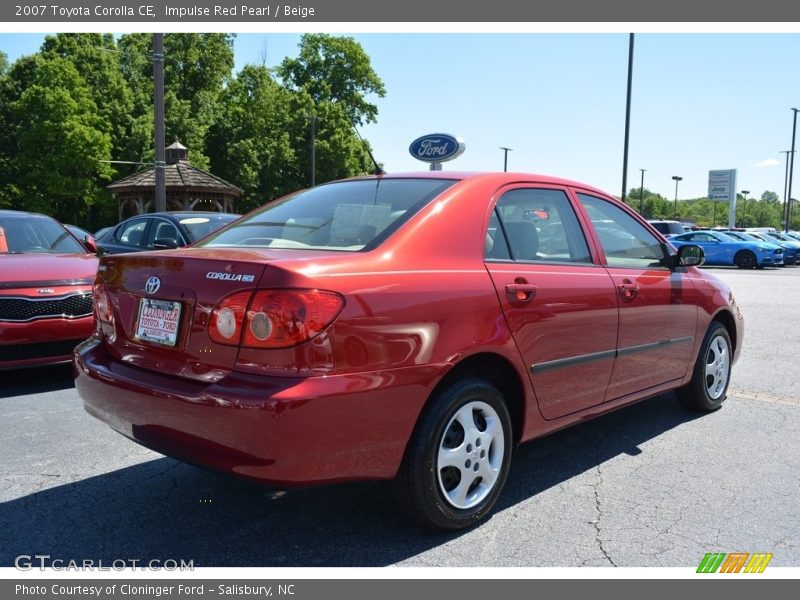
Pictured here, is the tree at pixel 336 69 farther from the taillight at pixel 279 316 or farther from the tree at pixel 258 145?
the taillight at pixel 279 316

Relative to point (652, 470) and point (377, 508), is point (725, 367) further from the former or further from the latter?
point (377, 508)

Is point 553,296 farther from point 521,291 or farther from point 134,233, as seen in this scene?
point 134,233

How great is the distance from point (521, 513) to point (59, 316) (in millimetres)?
4064

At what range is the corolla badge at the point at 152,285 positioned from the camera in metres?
2.89

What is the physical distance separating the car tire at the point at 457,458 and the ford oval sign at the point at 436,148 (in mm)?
12364

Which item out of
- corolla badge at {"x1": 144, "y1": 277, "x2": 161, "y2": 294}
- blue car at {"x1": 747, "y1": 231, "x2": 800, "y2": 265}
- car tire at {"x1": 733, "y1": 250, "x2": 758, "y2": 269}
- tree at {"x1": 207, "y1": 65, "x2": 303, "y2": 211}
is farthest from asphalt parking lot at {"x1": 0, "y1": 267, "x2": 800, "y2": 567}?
tree at {"x1": 207, "y1": 65, "x2": 303, "y2": 211}

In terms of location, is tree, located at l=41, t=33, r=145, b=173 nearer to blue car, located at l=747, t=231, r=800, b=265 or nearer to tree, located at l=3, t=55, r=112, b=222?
tree, located at l=3, t=55, r=112, b=222

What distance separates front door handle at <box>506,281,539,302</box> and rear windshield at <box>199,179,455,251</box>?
557 mm

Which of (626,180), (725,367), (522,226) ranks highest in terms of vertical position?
(626,180)

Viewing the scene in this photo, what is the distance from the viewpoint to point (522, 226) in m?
3.53

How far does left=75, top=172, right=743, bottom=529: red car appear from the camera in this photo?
2506 mm

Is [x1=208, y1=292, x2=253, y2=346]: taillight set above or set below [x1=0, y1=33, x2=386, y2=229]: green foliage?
below

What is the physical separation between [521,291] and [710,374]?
2.57m

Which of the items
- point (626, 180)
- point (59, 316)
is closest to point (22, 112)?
point (626, 180)
